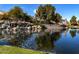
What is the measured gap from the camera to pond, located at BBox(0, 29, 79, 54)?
421cm

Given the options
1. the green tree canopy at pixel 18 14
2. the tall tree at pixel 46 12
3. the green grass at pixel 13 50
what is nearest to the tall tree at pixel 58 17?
the tall tree at pixel 46 12

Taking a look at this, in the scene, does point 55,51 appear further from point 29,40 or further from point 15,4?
point 15,4

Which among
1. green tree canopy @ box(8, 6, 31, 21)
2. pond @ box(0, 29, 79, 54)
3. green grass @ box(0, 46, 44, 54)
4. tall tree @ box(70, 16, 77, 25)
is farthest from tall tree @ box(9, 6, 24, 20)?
tall tree @ box(70, 16, 77, 25)

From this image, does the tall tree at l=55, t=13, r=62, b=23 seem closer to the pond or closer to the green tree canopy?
the pond

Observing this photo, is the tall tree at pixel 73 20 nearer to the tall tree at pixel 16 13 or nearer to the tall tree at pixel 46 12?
the tall tree at pixel 46 12

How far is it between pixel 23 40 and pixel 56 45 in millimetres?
376

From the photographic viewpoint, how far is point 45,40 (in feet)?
13.9

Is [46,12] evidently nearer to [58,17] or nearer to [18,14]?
[58,17]

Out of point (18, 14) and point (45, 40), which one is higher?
point (18, 14)

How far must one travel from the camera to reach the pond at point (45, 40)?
13.8 ft

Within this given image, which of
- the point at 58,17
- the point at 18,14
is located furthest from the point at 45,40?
the point at 18,14
